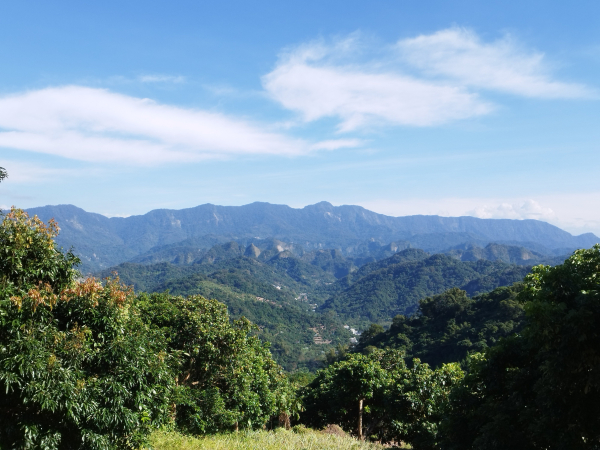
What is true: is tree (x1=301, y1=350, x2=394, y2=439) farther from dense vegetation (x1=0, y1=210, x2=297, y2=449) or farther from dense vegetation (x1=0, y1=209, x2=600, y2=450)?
dense vegetation (x1=0, y1=210, x2=297, y2=449)

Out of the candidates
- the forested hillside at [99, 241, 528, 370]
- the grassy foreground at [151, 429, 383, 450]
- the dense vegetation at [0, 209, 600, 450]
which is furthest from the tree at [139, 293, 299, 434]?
the forested hillside at [99, 241, 528, 370]

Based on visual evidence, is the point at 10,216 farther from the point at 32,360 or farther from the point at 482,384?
the point at 482,384

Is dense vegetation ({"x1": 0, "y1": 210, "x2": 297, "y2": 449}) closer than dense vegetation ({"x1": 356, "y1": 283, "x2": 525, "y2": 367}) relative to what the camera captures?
Yes

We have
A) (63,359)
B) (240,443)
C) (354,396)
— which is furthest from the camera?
(354,396)

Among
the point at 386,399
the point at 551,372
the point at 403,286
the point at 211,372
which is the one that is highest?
the point at 551,372

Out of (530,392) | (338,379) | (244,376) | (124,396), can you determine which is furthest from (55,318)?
(338,379)

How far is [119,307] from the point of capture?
7.13 metres

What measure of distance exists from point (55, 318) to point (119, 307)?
3.37 ft

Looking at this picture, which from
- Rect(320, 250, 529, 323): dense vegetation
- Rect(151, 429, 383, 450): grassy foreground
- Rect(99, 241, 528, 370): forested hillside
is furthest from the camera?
Rect(320, 250, 529, 323): dense vegetation

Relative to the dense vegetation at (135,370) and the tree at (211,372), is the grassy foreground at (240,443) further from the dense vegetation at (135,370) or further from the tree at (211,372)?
the tree at (211,372)

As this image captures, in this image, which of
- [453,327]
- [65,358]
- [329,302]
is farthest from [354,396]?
[329,302]

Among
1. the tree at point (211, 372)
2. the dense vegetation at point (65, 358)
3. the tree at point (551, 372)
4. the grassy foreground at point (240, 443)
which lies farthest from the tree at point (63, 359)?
the tree at point (551, 372)

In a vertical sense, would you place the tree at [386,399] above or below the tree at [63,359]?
below

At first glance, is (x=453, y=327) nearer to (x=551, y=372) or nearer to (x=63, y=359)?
(x=551, y=372)
